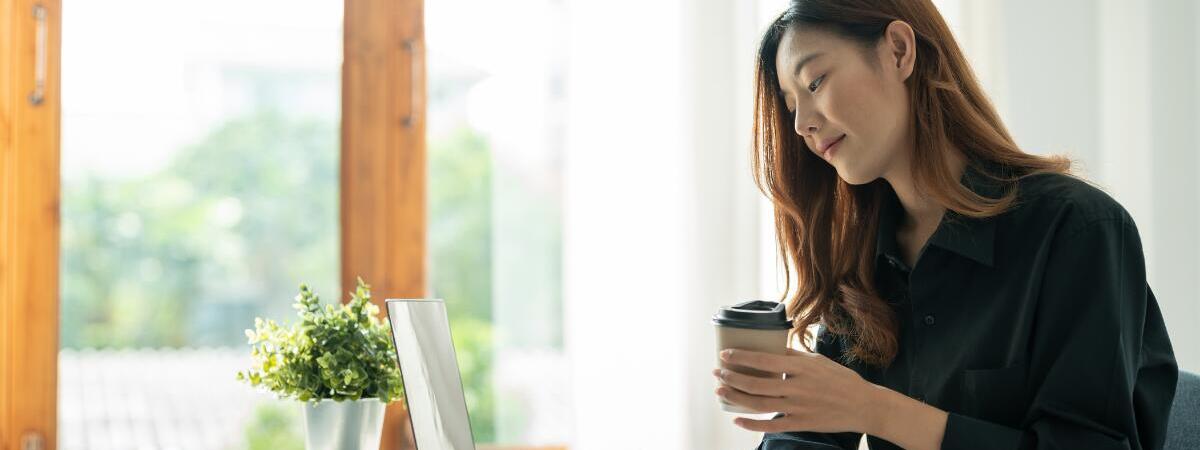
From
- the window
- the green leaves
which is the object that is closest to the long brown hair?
the green leaves

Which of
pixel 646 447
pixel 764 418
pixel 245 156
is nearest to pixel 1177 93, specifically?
pixel 646 447

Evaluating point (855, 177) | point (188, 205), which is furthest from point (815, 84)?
point (188, 205)

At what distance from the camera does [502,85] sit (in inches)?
107

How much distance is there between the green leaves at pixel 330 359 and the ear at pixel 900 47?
2.66 ft

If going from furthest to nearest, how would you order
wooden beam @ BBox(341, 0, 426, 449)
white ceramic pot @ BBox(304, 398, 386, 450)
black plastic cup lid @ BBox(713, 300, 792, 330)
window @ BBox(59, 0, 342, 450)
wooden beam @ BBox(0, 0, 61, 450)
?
wooden beam @ BBox(341, 0, 426, 449) → window @ BBox(59, 0, 342, 450) → wooden beam @ BBox(0, 0, 61, 450) → white ceramic pot @ BBox(304, 398, 386, 450) → black plastic cup lid @ BBox(713, 300, 792, 330)

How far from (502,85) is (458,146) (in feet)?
0.65

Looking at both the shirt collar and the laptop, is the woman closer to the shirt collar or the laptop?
the shirt collar

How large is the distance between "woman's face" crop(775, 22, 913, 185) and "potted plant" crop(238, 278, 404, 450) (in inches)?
27.3

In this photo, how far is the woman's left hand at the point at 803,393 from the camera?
3.59 ft

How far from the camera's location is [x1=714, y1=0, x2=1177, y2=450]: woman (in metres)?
1.12

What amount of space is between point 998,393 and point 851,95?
16.0 inches

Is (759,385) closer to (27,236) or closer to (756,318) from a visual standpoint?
(756,318)

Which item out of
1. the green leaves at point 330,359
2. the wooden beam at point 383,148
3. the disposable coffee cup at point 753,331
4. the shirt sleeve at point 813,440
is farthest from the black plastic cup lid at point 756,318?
the wooden beam at point 383,148

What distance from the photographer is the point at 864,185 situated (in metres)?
1.54
